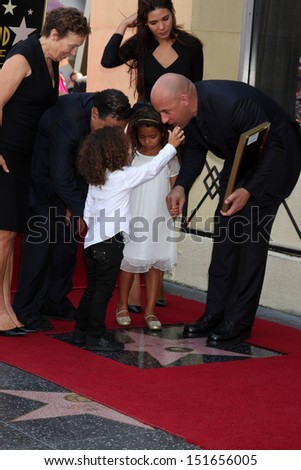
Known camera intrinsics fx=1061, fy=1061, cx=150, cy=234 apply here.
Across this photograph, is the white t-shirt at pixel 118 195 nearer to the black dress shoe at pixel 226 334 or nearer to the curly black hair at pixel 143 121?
the curly black hair at pixel 143 121

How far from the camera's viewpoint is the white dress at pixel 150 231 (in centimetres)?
616

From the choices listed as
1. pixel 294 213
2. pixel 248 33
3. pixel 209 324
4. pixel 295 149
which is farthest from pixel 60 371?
pixel 248 33

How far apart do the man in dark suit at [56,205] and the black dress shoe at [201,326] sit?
738 mm

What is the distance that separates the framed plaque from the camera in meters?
5.37

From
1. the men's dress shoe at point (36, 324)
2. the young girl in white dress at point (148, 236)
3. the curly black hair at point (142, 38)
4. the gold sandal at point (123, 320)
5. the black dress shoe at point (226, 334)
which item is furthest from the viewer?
the curly black hair at point (142, 38)

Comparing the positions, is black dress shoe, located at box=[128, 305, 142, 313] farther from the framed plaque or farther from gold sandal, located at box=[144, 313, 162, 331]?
the framed plaque

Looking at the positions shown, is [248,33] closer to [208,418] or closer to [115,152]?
[115,152]

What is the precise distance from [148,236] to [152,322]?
1.64 feet

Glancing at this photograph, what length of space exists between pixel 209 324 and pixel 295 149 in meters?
1.10

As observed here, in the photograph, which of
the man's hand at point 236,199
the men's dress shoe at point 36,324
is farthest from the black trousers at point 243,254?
the men's dress shoe at point 36,324

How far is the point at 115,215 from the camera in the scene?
5.45 m

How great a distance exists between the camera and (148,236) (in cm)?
617

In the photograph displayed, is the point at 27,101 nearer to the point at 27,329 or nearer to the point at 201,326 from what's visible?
the point at 27,329

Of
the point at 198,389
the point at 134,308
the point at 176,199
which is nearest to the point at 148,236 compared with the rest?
the point at 176,199
